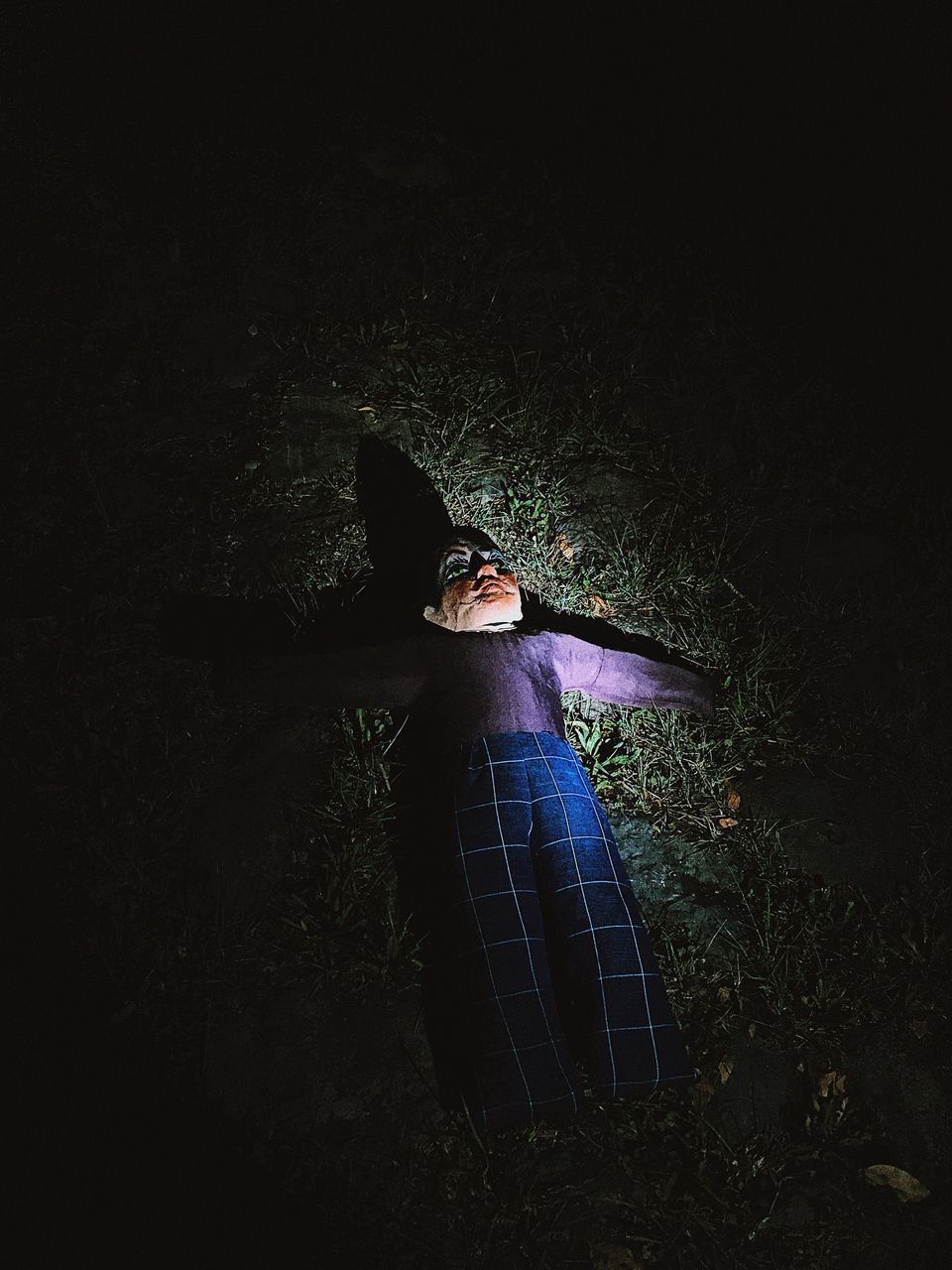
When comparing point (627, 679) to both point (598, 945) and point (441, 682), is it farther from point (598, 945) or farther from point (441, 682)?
point (598, 945)

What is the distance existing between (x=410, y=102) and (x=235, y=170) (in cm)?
205

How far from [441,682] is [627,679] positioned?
1.10 metres

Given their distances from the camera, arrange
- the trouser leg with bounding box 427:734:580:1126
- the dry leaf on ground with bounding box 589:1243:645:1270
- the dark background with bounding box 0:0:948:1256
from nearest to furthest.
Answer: the trouser leg with bounding box 427:734:580:1126, the dry leaf on ground with bounding box 589:1243:645:1270, the dark background with bounding box 0:0:948:1256

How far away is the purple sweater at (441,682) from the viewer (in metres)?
3.78

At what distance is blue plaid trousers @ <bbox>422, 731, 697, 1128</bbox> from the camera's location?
9.89 ft

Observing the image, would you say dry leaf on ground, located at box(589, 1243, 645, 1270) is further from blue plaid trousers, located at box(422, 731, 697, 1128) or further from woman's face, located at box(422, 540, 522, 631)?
woman's face, located at box(422, 540, 522, 631)

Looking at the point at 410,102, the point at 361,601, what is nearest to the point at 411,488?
the point at 361,601

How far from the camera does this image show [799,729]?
4.56 meters

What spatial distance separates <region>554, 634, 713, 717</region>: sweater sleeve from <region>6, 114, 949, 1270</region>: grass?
229 millimetres

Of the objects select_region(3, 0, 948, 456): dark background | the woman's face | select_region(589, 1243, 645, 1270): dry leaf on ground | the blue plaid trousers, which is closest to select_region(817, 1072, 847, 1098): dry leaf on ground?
the blue plaid trousers

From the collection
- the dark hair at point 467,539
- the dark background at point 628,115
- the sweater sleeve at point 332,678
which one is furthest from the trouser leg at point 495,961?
the dark background at point 628,115

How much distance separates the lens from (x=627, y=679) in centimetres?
425

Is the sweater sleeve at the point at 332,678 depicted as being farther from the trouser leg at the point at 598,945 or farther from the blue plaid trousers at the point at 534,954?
the trouser leg at the point at 598,945

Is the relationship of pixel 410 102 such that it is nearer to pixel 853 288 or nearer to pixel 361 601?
pixel 853 288
